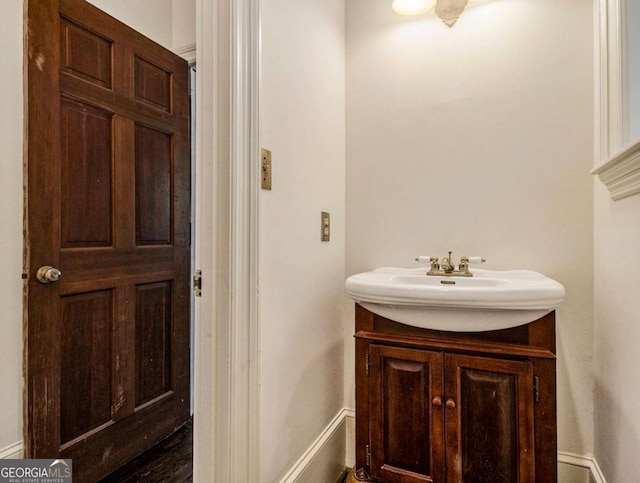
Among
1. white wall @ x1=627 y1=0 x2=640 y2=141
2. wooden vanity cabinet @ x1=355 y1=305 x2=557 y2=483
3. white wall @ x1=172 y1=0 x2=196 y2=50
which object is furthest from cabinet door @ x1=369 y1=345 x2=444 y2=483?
white wall @ x1=172 y1=0 x2=196 y2=50

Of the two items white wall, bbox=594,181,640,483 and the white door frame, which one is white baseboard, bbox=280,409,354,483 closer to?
the white door frame

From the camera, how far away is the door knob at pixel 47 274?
118 cm

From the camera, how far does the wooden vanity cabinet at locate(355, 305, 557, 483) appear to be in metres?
0.94

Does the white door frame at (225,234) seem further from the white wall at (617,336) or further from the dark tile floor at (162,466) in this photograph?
the white wall at (617,336)

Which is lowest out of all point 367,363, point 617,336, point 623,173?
point 367,363

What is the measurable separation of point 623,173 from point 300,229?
91cm

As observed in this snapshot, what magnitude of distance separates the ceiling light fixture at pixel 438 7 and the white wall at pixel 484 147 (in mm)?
49

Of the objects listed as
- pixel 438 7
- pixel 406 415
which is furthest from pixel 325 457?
pixel 438 7

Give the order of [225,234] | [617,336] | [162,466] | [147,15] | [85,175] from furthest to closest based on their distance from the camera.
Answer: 1. [147,15]
2. [162,466]
3. [85,175]
4. [617,336]
5. [225,234]

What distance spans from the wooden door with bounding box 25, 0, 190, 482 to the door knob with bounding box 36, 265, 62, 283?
0.02 metres

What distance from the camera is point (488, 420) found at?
0.98 meters

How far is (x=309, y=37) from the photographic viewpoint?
126cm

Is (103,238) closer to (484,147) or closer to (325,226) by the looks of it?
(325,226)

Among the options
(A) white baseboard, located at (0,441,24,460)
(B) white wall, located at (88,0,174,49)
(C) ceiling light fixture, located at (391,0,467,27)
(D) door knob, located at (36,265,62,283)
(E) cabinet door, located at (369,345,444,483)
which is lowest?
(A) white baseboard, located at (0,441,24,460)
